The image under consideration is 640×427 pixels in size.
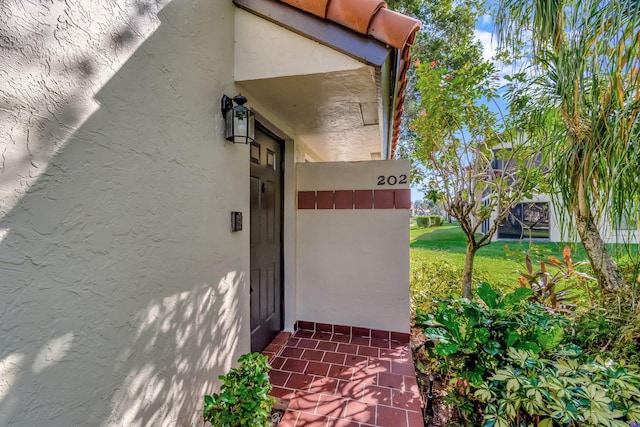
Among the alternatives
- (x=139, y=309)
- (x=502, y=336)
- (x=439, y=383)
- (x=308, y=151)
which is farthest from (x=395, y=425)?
(x=308, y=151)

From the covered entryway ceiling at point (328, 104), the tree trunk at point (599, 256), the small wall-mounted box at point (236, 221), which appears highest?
the covered entryway ceiling at point (328, 104)

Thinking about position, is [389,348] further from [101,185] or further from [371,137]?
[101,185]

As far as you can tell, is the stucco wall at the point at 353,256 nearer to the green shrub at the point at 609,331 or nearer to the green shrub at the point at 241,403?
the green shrub at the point at 609,331

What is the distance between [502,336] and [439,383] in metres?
1.78

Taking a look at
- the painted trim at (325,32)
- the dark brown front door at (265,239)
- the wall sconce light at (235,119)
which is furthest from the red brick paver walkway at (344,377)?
the painted trim at (325,32)

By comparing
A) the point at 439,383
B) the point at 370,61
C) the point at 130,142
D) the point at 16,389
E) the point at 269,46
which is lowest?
the point at 439,383

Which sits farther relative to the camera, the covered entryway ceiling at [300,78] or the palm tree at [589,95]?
the covered entryway ceiling at [300,78]

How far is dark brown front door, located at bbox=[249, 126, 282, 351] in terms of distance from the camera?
3941mm

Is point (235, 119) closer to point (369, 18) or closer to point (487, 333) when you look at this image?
point (369, 18)

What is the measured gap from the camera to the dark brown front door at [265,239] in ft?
12.9

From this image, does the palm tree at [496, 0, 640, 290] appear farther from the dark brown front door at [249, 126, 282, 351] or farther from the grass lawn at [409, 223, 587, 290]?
the dark brown front door at [249, 126, 282, 351]

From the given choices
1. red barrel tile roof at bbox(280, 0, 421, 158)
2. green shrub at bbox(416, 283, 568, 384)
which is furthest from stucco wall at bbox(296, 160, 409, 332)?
red barrel tile roof at bbox(280, 0, 421, 158)

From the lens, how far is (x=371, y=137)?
16.3ft

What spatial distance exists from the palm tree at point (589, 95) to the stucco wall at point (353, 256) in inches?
80.6
